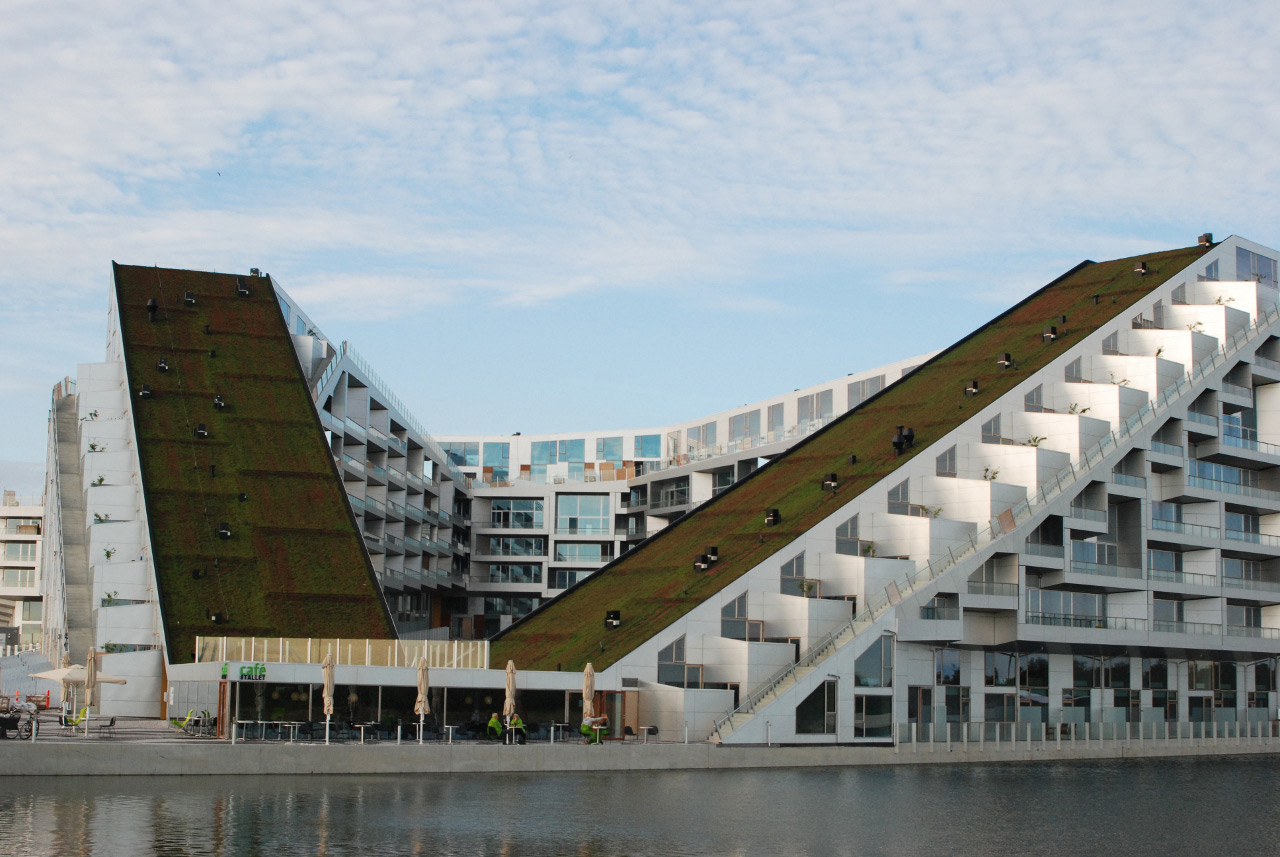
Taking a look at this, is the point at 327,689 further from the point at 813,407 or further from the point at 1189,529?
the point at 813,407

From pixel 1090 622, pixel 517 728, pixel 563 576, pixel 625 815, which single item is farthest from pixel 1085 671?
pixel 563 576

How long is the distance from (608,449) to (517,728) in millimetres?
74330

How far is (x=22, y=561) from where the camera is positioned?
453 ft

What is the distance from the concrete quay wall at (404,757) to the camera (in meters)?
41.9

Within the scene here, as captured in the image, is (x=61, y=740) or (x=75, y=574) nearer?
(x=61, y=740)

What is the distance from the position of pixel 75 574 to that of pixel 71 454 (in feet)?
45.8

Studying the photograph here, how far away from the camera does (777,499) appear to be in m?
71.9

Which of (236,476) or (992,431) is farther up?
(992,431)

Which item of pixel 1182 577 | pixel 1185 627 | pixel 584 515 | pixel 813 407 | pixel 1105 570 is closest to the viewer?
pixel 1105 570

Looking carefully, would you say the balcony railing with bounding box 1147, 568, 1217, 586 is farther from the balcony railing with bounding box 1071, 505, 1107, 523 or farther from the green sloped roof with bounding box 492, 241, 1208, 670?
the green sloped roof with bounding box 492, 241, 1208, 670

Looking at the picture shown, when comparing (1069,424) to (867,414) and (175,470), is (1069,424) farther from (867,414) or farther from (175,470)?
(175,470)

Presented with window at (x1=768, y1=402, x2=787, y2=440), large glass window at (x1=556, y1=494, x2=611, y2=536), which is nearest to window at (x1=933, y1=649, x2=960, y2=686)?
window at (x1=768, y1=402, x2=787, y2=440)

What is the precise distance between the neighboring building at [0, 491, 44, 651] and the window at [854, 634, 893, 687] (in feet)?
324

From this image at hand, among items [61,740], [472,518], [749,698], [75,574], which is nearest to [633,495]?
[472,518]
